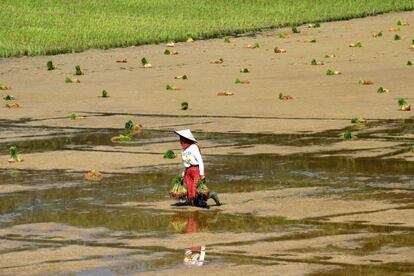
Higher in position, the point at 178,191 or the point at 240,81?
the point at 240,81

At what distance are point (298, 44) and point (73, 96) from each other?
12729 mm

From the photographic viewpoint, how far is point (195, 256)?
1323 centimetres

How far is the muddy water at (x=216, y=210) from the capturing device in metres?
13.2

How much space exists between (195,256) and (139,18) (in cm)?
3838

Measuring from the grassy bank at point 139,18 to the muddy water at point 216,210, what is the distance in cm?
2143

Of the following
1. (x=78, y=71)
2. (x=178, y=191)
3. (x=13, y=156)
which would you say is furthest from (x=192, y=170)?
(x=78, y=71)

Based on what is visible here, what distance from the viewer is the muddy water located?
1318cm

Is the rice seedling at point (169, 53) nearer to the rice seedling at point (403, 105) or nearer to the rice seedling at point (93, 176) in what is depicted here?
the rice seedling at point (403, 105)

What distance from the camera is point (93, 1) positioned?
56.7m

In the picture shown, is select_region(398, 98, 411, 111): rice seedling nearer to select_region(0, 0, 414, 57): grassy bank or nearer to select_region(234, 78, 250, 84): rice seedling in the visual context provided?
select_region(234, 78, 250, 84): rice seedling

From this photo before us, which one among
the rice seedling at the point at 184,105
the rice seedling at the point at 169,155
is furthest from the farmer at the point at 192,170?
the rice seedling at the point at 184,105

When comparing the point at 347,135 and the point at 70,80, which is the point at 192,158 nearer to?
the point at 347,135

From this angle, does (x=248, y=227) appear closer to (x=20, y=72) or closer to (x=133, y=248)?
(x=133, y=248)

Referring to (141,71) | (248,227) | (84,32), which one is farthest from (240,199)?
(84,32)
